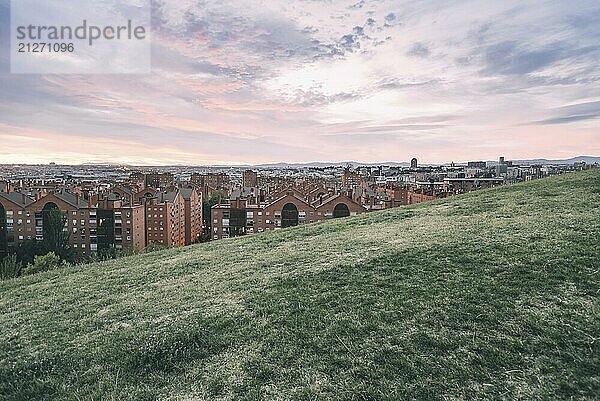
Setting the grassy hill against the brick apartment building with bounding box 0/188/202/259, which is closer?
the grassy hill

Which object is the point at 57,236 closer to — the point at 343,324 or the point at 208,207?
the point at 208,207

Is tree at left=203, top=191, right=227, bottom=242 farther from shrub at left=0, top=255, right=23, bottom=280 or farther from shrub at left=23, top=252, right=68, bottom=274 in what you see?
shrub at left=0, top=255, right=23, bottom=280

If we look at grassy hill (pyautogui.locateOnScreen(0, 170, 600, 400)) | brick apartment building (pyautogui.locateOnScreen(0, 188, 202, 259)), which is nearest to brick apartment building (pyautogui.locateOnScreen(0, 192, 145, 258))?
brick apartment building (pyautogui.locateOnScreen(0, 188, 202, 259))

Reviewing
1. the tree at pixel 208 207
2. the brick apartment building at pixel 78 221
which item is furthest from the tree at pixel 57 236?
the tree at pixel 208 207

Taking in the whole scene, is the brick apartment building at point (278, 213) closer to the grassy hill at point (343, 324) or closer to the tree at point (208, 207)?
the tree at point (208, 207)

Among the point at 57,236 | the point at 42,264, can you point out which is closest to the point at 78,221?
the point at 57,236

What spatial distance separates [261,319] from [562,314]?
14.7ft

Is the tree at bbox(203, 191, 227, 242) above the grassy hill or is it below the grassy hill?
below

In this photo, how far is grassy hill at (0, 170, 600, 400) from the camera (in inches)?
214

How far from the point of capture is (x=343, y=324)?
6.87 meters

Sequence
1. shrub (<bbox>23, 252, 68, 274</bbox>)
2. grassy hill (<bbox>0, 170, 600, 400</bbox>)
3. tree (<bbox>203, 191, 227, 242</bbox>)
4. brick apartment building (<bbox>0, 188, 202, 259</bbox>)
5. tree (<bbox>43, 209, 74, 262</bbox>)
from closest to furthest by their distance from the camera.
A: grassy hill (<bbox>0, 170, 600, 400</bbox>) < shrub (<bbox>23, 252, 68, 274</bbox>) < tree (<bbox>43, 209, 74, 262</bbox>) < brick apartment building (<bbox>0, 188, 202, 259</bbox>) < tree (<bbox>203, 191, 227, 242</bbox>)

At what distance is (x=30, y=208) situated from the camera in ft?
144

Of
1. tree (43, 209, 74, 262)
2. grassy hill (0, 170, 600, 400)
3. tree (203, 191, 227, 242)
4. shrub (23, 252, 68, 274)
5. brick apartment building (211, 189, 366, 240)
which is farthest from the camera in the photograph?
tree (203, 191, 227, 242)

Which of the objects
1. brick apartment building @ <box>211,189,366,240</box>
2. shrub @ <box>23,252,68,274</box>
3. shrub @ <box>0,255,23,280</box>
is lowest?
shrub @ <box>23,252,68,274</box>
